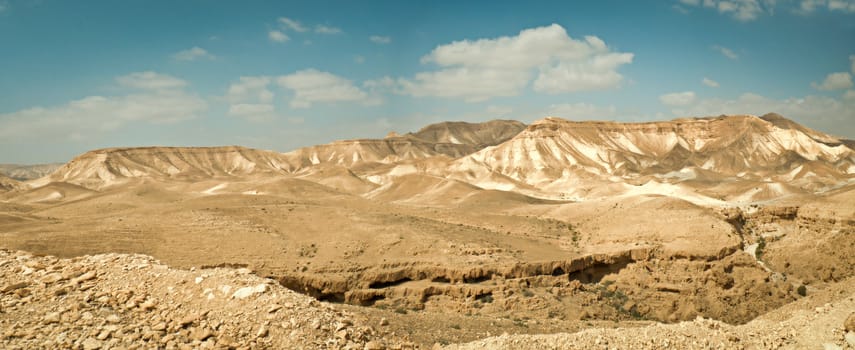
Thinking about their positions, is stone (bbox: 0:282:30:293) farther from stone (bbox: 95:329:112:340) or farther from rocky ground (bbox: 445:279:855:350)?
rocky ground (bbox: 445:279:855:350)

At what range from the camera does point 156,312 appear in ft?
27.7

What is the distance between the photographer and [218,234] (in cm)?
2158

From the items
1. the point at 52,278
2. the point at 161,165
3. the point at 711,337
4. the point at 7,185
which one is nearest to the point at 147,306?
the point at 52,278

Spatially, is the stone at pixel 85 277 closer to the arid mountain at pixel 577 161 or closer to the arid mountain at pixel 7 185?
the arid mountain at pixel 577 161

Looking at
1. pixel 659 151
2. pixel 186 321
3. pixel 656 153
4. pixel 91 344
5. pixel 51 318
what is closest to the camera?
pixel 91 344

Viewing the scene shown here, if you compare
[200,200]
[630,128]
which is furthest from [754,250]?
[630,128]

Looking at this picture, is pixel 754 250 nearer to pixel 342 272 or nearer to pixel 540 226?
pixel 540 226

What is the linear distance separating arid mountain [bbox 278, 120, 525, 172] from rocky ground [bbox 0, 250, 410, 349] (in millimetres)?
111121

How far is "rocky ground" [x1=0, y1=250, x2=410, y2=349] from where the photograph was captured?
7.32 meters

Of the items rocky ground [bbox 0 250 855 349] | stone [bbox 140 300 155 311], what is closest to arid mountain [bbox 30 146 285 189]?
rocky ground [bbox 0 250 855 349]

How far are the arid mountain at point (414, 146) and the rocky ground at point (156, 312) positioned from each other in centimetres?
11112

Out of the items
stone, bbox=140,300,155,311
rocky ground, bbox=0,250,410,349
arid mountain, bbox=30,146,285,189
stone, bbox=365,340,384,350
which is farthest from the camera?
arid mountain, bbox=30,146,285,189

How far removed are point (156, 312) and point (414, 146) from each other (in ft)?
437

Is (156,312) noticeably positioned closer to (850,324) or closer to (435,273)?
(850,324)
